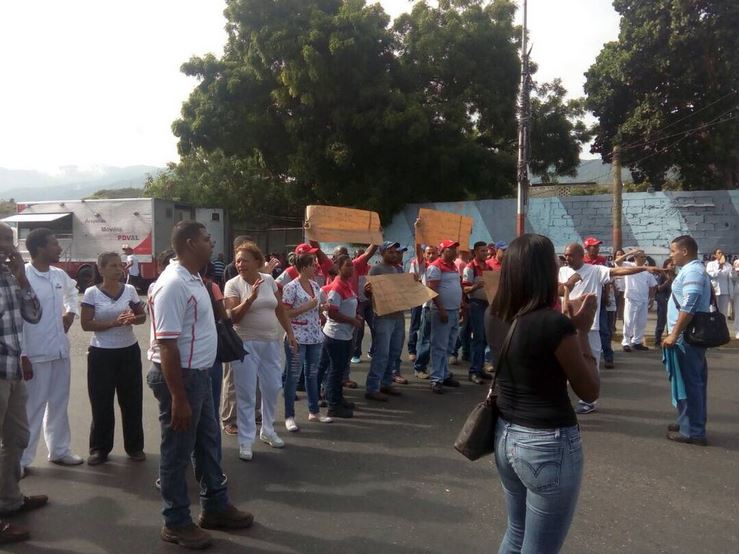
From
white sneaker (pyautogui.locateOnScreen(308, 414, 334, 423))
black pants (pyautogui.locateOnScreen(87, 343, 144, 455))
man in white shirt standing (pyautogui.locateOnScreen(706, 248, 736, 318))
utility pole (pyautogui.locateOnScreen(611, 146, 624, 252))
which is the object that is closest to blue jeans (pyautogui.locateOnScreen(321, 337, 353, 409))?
white sneaker (pyautogui.locateOnScreen(308, 414, 334, 423))

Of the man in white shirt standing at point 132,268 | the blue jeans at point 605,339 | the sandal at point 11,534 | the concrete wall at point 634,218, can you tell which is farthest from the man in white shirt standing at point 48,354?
the concrete wall at point 634,218

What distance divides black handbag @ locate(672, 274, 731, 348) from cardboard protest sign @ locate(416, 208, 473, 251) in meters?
3.23

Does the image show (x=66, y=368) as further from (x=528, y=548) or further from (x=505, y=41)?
(x=505, y=41)

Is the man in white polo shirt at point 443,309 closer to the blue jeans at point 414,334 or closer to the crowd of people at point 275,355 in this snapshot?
the crowd of people at point 275,355

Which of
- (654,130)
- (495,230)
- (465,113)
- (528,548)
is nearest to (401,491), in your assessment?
(528,548)

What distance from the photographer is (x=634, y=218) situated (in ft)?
57.6

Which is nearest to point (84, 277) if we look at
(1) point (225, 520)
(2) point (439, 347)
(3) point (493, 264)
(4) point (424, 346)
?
(4) point (424, 346)

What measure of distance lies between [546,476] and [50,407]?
4.11 m

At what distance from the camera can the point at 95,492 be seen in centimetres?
451

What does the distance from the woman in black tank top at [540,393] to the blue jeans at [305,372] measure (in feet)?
11.6

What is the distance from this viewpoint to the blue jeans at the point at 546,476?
7.93ft

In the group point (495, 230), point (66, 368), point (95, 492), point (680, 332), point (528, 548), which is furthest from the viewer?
point (495, 230)

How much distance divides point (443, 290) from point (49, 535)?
494 cm

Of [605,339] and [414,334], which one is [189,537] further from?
[605,339]
